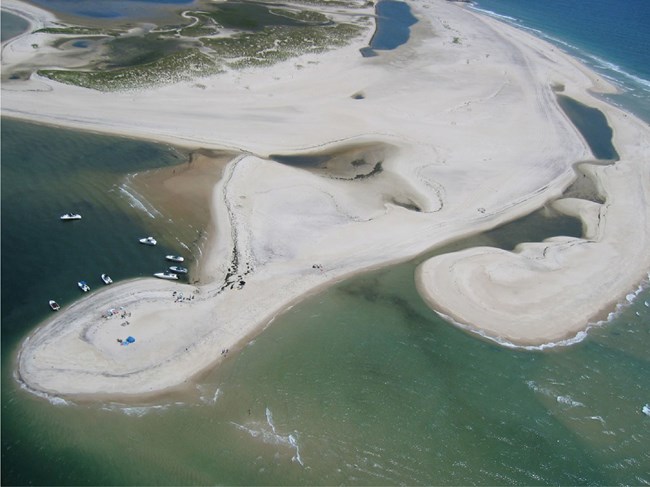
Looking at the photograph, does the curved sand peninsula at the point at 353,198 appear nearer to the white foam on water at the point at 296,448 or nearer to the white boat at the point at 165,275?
the white boat at the point at 165,275

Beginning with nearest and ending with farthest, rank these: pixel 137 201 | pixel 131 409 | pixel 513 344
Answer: pixel 131 409 < pixel 513 344 < pixel 137 201

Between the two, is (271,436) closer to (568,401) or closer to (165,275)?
(165,275)

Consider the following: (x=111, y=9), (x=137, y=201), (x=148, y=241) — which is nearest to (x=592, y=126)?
(x=137, y=201)

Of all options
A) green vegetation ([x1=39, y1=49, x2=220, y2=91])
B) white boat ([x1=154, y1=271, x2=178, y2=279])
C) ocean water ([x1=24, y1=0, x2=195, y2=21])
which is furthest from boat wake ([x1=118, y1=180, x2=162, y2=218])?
ocean water ([x1=24, y1=0, x2=195, y2=21])

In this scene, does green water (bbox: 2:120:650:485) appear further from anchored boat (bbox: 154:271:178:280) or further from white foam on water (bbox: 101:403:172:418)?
anchored boat (bbox: 154:271:178:280)

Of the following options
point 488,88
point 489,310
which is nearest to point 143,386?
point 489,310

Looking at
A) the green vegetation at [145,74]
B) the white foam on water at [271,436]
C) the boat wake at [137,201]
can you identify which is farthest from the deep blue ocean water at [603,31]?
the white foam on water at [271,436]
